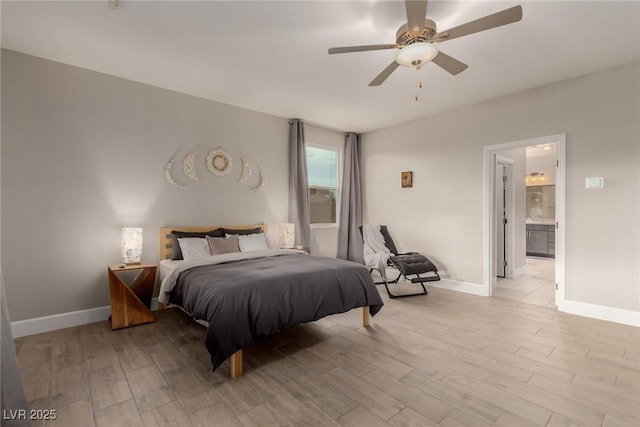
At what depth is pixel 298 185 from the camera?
4965mm

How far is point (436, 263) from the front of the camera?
189 inches

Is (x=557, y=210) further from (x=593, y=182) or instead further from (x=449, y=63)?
(x=449, y=63)

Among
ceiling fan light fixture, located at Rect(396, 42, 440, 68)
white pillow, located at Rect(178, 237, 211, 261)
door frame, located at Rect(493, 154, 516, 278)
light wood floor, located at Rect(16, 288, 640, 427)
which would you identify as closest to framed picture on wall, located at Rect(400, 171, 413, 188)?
door frame, located at Rect(493, 154, 516, 278)

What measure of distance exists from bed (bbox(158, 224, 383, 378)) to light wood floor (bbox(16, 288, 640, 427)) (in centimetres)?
30

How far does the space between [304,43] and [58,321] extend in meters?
3.67

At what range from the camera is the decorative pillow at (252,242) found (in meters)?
3.85

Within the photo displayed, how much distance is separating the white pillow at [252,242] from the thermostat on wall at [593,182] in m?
3.88

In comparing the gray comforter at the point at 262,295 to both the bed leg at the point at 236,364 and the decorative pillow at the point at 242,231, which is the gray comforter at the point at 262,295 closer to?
the bed leg at the point at 236,364

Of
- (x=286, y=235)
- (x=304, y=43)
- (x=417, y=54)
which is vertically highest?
(x=304, y=43)

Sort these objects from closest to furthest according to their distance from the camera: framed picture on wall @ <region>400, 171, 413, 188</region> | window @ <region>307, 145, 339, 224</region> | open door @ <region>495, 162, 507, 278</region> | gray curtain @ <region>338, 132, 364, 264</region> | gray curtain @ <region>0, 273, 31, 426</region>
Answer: gray curtain @ <region>0, 273, 31, 426</region> → framed picture on wall @ <region>400, 171, 413, 188</region> → open door @ <region>495, 162, 507, 278</region> → window @ <region>307, 145, 339, 224</region> → gray curtain @ <region>338, 132, 364, 264</region>

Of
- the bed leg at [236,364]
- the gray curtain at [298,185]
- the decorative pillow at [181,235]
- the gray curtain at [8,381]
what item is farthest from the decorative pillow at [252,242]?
the gray curtain at [8,381]

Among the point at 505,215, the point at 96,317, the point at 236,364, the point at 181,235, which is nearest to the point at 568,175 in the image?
the point at 505,215

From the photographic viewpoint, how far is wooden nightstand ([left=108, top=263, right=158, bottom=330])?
121 inches

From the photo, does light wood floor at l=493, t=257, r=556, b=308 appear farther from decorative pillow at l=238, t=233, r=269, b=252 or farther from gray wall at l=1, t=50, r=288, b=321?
gray wall at l=1, t=50, r=288, b=321
